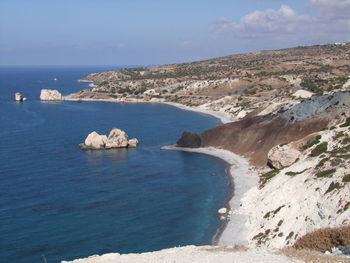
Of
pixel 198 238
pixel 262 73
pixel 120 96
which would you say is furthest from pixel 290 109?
pixel 120 96

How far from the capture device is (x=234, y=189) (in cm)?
5803

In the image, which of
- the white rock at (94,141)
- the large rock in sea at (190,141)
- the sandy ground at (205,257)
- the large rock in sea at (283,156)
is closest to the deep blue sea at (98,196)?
the white rock at (94,141)

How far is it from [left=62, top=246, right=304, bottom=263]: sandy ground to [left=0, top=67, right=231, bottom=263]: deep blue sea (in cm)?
835

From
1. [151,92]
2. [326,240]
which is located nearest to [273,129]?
[326,240]

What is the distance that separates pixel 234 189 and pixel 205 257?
3814cm

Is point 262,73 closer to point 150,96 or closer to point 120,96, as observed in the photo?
point 150,96

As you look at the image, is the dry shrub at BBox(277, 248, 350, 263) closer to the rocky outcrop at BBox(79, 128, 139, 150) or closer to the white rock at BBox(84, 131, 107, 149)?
the white rock at BBox(84, 131, 107, 149)

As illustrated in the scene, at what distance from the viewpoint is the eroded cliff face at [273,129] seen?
7088 cm

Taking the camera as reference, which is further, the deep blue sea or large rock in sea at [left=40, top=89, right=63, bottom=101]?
large rock in sea at [left=40, top=89, right=63, bottom=101]

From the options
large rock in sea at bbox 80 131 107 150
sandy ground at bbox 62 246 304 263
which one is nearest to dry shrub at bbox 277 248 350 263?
sandy ground at bbox 62 246 304 263

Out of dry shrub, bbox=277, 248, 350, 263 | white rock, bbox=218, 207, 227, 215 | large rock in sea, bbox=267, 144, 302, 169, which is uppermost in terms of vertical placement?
dry shrub, bbox=277, 248, 350, 263

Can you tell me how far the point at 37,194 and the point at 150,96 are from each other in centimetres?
13213

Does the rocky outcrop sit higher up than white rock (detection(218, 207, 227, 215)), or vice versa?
the rocky outcrop

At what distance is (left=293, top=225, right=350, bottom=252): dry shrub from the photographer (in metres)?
21.5
